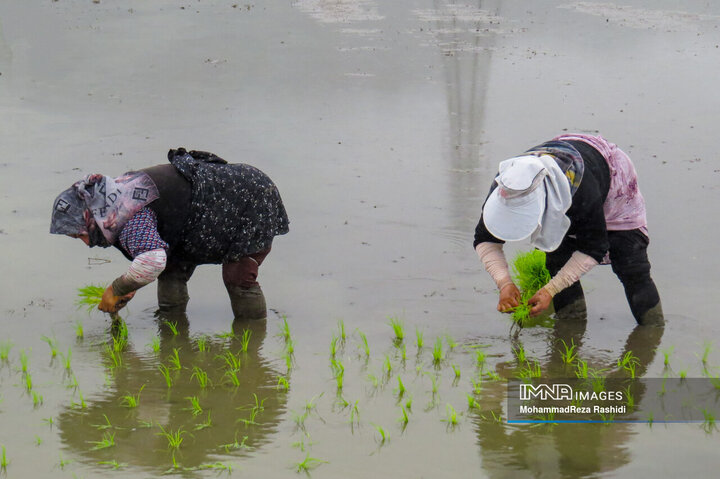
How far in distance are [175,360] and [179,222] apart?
0.69m

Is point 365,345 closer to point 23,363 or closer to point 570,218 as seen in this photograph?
point 570,218

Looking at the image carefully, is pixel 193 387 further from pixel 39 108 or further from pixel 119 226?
pixel 39 108

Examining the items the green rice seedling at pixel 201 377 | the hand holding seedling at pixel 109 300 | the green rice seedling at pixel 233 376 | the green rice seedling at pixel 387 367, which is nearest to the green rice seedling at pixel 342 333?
the green rice seedling at pixel 387 367

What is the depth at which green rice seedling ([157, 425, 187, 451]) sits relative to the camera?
3.78m

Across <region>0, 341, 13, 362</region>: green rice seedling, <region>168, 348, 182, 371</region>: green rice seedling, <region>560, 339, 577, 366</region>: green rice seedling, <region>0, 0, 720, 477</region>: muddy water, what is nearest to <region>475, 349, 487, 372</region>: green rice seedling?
<region>0, 0, 720, 477</region>: muddy water

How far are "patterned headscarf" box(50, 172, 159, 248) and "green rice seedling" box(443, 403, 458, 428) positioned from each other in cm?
176

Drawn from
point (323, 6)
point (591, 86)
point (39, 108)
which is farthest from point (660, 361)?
point (323, 6)

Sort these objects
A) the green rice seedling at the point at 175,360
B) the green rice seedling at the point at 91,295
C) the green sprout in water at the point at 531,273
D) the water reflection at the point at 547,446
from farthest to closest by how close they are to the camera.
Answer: the green sprout in water at the point at 531,273 → the green rice seedling at the point at 91,295 → the green rice seedling at the point at 175,360 → the water reflection at the point at 547,446

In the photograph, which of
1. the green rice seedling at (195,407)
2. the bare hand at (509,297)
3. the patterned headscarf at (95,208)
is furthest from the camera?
the patterned headscarf at (95,208)

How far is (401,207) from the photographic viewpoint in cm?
681

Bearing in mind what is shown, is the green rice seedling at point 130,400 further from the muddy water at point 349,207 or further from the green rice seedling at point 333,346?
the green rice seedling at point 333,346

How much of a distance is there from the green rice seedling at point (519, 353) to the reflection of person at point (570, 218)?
318 millimetres

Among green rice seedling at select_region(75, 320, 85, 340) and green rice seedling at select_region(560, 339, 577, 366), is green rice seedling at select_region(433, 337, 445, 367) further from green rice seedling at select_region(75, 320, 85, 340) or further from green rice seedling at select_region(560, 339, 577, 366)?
green rice seedling at select_region(75, 320, 85, 340)

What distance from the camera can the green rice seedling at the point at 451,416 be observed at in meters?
3.97
